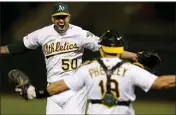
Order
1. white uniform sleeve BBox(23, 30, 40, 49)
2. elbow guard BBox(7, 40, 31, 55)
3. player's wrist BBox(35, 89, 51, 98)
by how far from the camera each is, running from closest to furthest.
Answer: player's wrist BBox(35, 89, 51, 98) < white uniform sleeve BBox(23, 30, 40, 49) < elbow guard BBox(7, 40, 31, 55)

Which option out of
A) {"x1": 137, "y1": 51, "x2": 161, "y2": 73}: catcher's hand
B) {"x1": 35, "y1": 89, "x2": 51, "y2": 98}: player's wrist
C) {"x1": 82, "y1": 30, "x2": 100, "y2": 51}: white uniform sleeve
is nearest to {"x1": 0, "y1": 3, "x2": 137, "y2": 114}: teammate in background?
{"x1": 82, "y1": 30, "x2": 100, "y2": 51}: white uniform sleeve

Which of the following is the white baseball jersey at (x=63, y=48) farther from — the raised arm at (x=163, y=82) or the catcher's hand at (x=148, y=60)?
the raised arm at (x=163, y=82)

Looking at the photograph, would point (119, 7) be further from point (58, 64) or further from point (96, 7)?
point (58, 64)

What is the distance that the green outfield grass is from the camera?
41.8 ft

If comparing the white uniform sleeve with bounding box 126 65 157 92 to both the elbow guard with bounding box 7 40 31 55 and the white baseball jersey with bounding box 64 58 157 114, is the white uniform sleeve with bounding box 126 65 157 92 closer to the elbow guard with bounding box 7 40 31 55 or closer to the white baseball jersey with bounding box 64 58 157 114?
the white baseball jersey with bounding box 64 58 157 114

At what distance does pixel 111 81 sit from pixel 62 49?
6.72 ft

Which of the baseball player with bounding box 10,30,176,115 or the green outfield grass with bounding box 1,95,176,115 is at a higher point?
the baseball player with bounding box 10,30,176,115

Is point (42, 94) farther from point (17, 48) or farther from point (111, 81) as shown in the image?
point (17, 48)

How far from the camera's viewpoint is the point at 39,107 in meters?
13.0

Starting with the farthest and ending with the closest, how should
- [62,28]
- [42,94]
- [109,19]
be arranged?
[109,19], [62,28], [42,94]

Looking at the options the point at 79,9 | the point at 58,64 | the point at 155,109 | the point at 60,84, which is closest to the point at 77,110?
the point at 58,64

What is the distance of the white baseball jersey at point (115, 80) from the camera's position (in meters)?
6.47

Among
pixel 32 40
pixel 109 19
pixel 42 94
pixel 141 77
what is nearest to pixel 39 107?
pixel 109 19

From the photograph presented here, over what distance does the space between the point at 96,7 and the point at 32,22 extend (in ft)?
4.64
